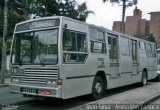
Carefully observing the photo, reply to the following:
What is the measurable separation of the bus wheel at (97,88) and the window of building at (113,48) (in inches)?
56.9

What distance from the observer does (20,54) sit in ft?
38.6

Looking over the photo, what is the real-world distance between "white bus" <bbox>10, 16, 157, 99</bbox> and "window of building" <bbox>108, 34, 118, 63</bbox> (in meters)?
0.29

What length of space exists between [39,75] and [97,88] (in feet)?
9.67

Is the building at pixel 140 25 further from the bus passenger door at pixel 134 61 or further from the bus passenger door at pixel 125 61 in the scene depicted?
the bus passenger door at pixel 125 61

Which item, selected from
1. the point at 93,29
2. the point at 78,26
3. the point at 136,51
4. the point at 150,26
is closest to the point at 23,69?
the point at 78,26

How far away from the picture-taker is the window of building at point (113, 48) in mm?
14320

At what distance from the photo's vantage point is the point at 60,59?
34.8 ft

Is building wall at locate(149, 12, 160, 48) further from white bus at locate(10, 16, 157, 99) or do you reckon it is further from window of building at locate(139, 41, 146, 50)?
white bus at locate(10, 16, 157, 99)

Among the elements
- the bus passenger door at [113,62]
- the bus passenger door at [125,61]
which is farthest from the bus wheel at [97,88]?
the bus passenger door at [125,61]

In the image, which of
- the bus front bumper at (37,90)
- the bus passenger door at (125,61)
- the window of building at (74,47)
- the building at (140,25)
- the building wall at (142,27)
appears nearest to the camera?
the bus front bumper at (37,90)

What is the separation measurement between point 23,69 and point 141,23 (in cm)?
7615

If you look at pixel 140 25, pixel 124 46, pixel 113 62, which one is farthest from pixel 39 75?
pixel 140 25

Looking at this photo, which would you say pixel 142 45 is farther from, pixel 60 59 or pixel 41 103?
pixel 60 59

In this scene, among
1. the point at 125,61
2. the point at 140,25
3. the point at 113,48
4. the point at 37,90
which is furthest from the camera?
the point at 140,25
